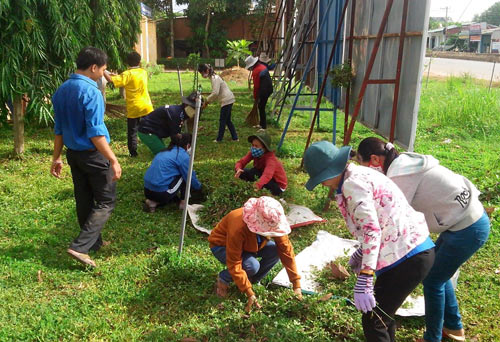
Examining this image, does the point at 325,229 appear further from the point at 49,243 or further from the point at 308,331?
the point at 49,243

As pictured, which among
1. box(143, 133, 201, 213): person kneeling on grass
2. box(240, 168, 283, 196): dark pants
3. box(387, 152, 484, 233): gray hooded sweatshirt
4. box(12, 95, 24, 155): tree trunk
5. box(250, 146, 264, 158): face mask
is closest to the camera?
box(387, 152, 484, 233): gray hooded sweatshirt

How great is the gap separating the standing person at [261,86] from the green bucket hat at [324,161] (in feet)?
22.9

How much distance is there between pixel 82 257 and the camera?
3672 mm

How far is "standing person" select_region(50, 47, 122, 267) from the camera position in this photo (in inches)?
140

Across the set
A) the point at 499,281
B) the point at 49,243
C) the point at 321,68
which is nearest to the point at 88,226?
the point at 49,243

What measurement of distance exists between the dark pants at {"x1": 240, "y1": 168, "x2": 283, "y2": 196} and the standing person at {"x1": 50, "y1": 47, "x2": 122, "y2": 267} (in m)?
1.94

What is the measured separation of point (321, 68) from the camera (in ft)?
33.8

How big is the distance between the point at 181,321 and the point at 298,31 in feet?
29.4

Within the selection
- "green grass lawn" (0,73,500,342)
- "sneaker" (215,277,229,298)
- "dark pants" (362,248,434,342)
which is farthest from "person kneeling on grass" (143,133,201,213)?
"dark pants" (362,248,434,342)

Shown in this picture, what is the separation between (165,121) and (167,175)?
4.18 feet

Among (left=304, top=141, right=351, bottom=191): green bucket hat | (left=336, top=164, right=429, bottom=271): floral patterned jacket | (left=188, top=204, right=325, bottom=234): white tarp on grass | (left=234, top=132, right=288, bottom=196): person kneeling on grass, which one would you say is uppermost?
(left=304, top=141, right=351, bottom=191): green bucket hat

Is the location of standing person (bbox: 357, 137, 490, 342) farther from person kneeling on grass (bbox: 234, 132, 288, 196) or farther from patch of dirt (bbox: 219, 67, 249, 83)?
patch of dirt (bbox: 219, 67, 249, 83)

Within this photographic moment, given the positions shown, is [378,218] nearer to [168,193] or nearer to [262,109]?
[168,193]

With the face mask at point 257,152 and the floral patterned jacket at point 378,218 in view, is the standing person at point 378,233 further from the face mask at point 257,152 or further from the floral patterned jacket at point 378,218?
the face mask at point 257,152
